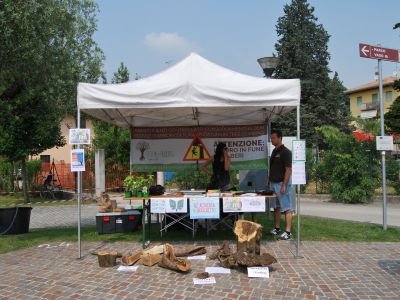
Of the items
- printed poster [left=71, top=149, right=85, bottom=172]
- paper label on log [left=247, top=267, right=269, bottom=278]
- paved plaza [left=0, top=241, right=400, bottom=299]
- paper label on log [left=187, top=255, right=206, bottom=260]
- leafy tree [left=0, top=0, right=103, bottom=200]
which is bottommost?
paved plaza [left=0, top=241, right=400, bottom=299]

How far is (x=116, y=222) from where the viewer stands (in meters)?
8.45

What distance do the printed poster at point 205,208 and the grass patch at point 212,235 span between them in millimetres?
949

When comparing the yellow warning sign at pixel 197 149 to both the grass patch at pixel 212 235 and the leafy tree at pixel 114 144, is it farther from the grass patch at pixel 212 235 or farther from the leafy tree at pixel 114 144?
the leafy tree at pixel 114 144

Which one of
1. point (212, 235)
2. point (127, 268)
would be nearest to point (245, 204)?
point (212, 235)

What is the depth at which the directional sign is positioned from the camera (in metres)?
7.69

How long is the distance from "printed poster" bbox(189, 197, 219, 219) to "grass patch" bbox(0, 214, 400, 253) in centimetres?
95

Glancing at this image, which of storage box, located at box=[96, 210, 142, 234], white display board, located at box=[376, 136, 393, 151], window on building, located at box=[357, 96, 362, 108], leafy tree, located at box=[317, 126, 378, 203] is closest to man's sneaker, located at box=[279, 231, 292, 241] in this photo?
white display board, located at box=[376, 136, 393, 151]

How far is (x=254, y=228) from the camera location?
19.7 ft

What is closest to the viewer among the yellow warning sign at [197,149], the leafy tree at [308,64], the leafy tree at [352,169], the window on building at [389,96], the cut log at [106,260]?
the cut log at [106,260]

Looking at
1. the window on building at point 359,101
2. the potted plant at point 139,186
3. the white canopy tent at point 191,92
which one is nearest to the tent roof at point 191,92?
the white canopy tent at point 191,92

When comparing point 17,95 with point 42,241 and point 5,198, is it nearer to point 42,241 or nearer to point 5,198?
point 42,241

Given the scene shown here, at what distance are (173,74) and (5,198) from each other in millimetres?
15886

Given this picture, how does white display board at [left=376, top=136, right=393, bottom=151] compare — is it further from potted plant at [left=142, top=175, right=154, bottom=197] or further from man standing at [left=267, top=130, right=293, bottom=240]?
potted plant at [left=142, top=175, right=154, bottom=197]

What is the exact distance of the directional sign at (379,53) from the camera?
769cm
